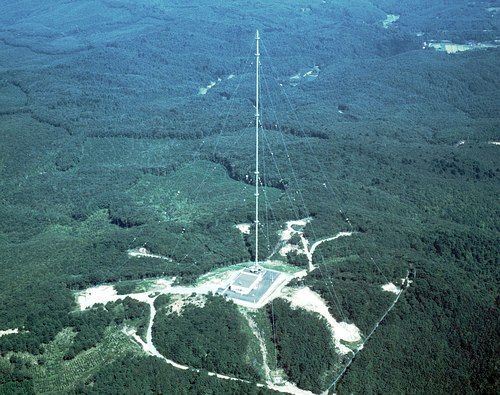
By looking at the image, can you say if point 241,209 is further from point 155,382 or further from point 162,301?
point 155,382

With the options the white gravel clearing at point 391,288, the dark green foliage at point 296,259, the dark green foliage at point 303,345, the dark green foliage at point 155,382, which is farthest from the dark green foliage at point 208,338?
the white gravel clearing at point 391,288

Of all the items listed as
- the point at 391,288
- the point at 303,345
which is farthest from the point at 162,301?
the point at 391,288

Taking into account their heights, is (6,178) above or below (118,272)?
below

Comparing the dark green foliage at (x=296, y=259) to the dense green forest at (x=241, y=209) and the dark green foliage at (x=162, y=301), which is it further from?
the dark green foliage at (x=162, y=301)

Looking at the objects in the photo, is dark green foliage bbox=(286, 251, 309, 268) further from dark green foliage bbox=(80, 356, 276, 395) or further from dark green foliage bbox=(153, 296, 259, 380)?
dark green foliage bbox=(80, 356, 276, 395)

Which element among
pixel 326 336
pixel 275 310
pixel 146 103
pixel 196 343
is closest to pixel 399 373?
pixel 326 336

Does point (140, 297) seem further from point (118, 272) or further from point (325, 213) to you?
point (325, 213)
